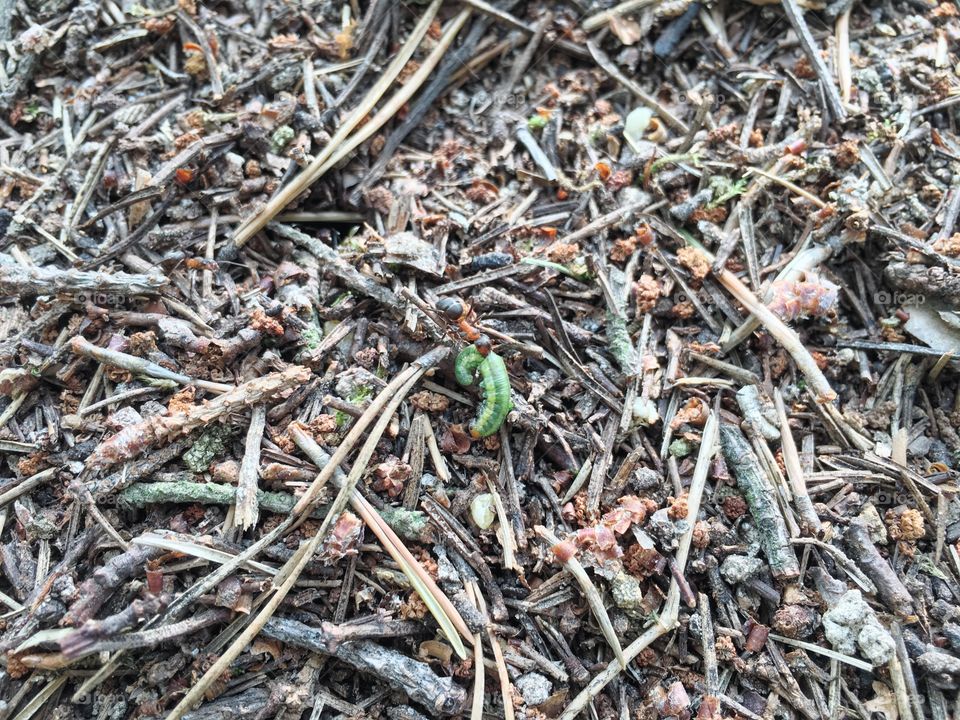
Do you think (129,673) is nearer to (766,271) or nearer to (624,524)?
(624,524)

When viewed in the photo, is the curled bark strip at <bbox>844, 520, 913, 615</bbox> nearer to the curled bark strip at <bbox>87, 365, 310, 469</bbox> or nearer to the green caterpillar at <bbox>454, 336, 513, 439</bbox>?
the green caterpillar at <bbox>454, 336, 513, 439</bbox>

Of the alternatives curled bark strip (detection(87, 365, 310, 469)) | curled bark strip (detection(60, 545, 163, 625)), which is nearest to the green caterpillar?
curled bark strip (detection(87, 365, 310, 469))

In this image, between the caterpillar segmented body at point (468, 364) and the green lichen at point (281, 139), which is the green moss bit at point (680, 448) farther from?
the green lichen at point (281, 139)

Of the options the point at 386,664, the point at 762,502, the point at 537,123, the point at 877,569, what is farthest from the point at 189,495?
the point at 877,569

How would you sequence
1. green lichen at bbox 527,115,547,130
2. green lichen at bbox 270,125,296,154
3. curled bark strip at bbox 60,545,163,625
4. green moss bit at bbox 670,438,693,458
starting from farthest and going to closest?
1. green lichen at bbox 527,115,547,130
2. green lichen at bbox 270,125,296,154
3. green moss bit at bbox 670,438,693,458
4. curled bark strip at bbox 60,545,163,625

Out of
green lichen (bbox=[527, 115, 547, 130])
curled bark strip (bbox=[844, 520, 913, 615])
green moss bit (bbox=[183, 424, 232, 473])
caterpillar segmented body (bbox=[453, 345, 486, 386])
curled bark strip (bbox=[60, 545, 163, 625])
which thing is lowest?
curled bark strip (bbox=[844, 520, 913, 615])

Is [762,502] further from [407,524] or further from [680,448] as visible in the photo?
[407,524]

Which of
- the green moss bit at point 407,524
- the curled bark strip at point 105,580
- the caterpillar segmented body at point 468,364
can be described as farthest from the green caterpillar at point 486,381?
the curled bark strip at point 105,580
